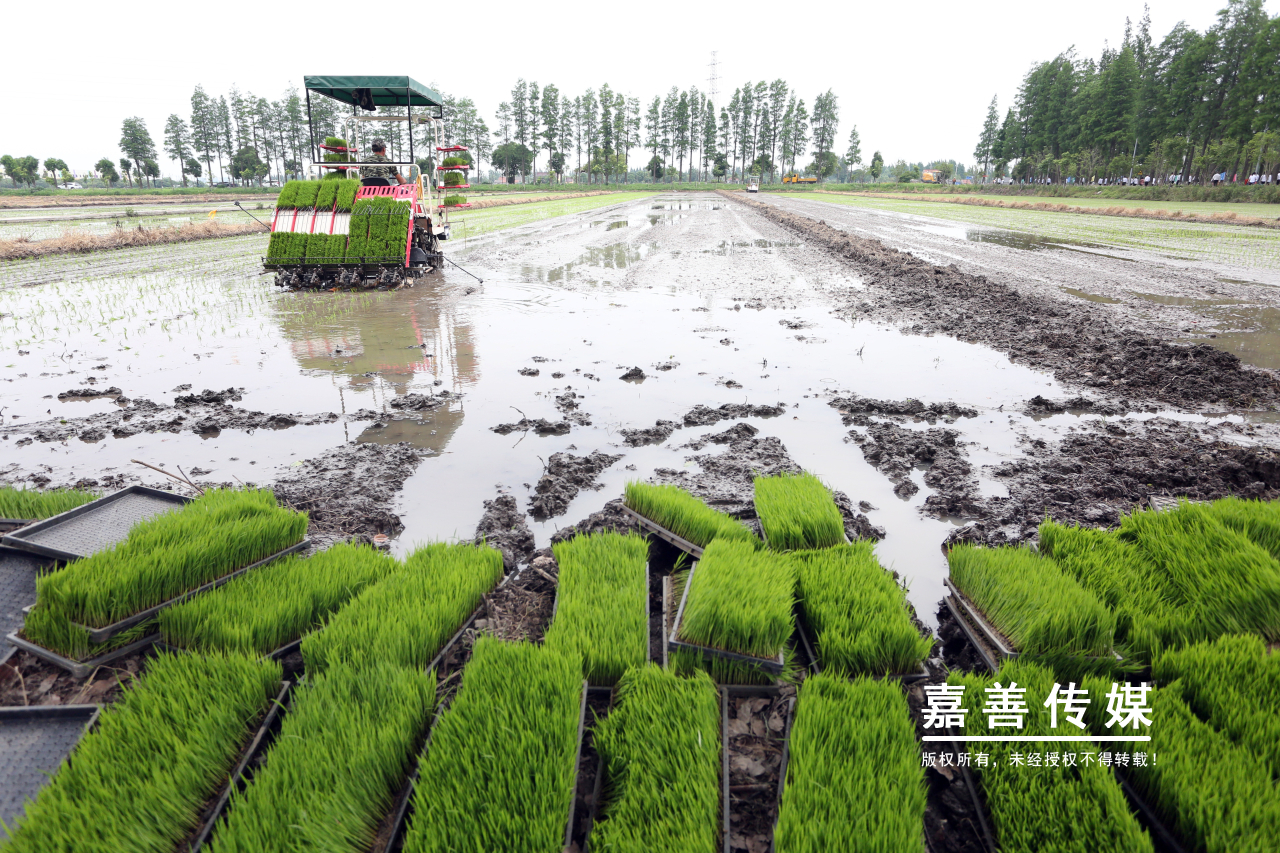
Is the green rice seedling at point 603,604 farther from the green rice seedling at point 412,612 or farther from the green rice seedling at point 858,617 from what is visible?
the green rice seedling at point 858,617

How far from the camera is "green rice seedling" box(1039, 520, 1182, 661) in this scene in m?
2.35

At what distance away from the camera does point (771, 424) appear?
510 cm

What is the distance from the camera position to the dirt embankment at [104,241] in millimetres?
15609

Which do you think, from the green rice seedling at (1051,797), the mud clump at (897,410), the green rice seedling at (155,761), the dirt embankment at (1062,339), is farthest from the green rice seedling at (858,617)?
the dirt embankment at (1062,339)

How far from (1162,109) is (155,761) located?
8853 centimetres

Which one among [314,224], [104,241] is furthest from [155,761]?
[104,241]

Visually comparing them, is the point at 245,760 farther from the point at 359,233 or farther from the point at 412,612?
the point at 359,233

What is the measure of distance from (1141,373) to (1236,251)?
17513 mm

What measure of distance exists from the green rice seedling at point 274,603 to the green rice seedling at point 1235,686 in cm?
322

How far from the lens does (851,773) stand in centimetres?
176

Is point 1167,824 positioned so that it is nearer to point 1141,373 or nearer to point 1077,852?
point 1077,852

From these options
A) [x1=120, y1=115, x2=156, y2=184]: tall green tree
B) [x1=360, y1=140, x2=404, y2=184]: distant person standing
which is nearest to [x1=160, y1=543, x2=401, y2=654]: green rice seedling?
[x1=360, y1=140, x2=404, y2=184]: distant person standing

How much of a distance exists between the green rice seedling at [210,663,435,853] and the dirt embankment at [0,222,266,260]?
65.7 ft

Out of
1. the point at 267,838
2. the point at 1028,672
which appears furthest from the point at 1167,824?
the point at 267,838
